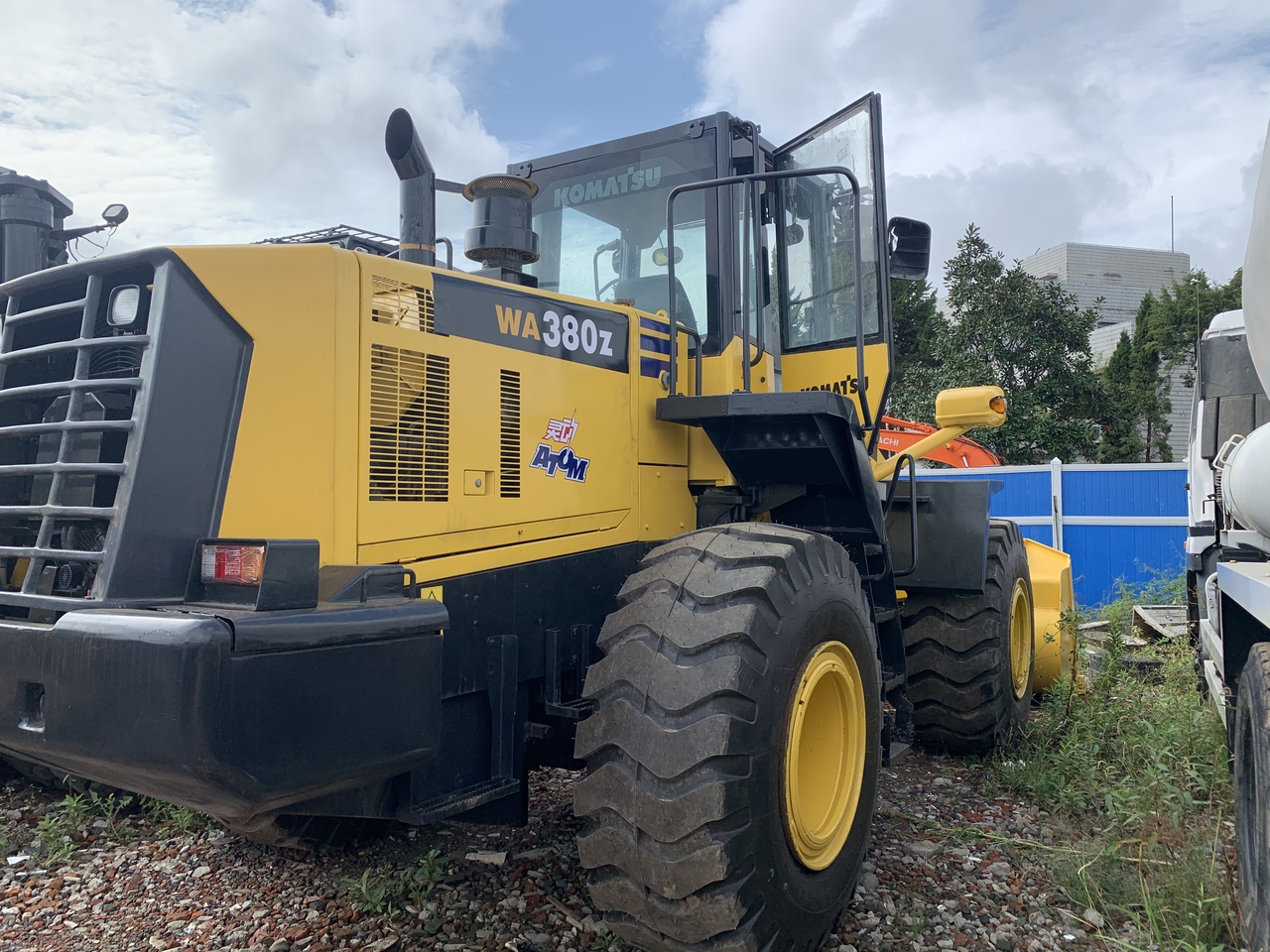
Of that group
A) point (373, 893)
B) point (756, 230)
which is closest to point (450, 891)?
point (373, 893)

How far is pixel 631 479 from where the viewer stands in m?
3.54

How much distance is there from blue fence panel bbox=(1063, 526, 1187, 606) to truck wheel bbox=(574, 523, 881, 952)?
964 cm

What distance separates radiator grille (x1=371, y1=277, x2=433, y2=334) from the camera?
2.67 meters

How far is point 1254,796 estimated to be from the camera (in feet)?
9.29

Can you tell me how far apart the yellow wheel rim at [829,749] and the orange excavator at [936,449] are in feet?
21.1

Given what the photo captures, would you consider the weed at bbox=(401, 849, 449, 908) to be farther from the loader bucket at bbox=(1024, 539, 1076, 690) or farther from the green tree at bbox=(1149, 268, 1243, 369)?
the green tree at bbox=(1149, 268, 1243, 369)

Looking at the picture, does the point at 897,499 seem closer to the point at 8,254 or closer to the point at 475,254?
the point at 475,254

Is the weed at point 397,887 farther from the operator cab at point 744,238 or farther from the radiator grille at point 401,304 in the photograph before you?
the operator cab at point 744,238

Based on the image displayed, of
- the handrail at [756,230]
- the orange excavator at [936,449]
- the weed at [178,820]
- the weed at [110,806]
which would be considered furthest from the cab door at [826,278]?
the orange excavator at [936,449]

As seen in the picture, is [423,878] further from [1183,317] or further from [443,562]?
[1183,317]

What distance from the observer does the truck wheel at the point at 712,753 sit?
8.15ft

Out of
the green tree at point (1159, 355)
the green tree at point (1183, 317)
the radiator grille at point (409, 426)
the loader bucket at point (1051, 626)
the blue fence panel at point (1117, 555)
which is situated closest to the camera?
the radiator grille at point (409, 426)

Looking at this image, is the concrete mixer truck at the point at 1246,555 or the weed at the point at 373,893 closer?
the concrete mixer truck at the point at 1246,555

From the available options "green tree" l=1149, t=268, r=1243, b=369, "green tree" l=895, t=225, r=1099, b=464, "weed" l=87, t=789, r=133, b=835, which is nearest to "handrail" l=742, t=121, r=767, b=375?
"weed" l=87, t=789, r=133, b=835
